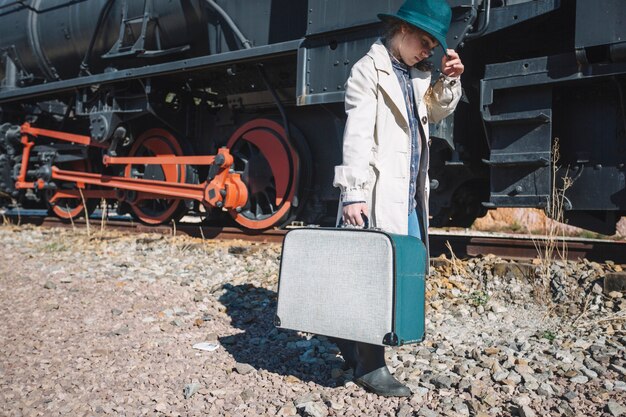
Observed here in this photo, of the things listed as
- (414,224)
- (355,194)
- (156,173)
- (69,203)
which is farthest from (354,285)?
(69,203)

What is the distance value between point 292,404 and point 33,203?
8.57m

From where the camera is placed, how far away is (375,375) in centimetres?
244

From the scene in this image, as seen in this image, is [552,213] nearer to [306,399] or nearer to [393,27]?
[393,27]

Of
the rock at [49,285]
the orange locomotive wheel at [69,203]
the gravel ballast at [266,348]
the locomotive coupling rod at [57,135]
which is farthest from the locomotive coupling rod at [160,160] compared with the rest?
the rock at [49,285]

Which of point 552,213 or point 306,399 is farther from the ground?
point 552,213

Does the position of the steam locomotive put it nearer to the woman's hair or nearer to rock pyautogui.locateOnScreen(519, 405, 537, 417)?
the woman's hair

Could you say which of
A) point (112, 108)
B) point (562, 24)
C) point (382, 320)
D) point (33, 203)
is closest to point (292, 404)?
point (382, 320)

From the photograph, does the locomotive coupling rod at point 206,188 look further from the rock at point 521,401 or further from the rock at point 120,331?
the rock at point 521,401

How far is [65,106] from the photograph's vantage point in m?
8.09

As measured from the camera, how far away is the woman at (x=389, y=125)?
2320 mm

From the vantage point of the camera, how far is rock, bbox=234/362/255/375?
8.90ft

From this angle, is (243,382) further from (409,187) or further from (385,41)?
(385,41)

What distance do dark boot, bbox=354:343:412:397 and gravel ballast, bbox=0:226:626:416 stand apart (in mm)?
35

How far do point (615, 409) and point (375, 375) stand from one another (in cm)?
90
